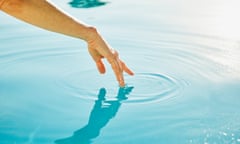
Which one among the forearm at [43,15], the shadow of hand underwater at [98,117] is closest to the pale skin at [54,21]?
the forearm at [43,15]

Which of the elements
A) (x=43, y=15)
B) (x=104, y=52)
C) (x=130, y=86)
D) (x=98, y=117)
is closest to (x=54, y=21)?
(x=43, y=15)

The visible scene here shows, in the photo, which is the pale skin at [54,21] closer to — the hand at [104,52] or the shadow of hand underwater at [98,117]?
the hand at [104,52]

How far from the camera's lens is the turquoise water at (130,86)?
1584mm

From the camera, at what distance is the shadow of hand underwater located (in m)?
1.54

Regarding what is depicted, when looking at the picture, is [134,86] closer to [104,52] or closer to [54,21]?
[104,52]

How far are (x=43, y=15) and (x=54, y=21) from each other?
45 mm

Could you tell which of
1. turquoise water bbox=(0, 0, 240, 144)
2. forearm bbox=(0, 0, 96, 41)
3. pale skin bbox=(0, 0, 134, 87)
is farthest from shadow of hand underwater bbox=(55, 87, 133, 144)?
forearm bbox=(0, 0, 96, 41)

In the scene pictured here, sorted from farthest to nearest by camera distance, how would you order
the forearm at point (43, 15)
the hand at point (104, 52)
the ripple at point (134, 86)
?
the ripple at point (134, 86), the hand at point (104, 52), the forearm at point (43, 15)

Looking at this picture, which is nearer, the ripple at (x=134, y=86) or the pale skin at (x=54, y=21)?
the pale skin at (x=54, y=21)

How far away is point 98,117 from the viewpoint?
1.69 metres

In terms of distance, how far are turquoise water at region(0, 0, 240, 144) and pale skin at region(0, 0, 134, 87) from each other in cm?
22

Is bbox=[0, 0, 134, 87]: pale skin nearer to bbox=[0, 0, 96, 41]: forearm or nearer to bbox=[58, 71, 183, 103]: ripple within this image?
bbox=[0, 0, 96, 41]: forearm

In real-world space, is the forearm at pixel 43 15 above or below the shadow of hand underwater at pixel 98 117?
above

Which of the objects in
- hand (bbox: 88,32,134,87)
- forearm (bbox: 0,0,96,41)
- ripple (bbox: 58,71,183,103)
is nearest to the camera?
forearm (bbox: 0,0,96,41)
